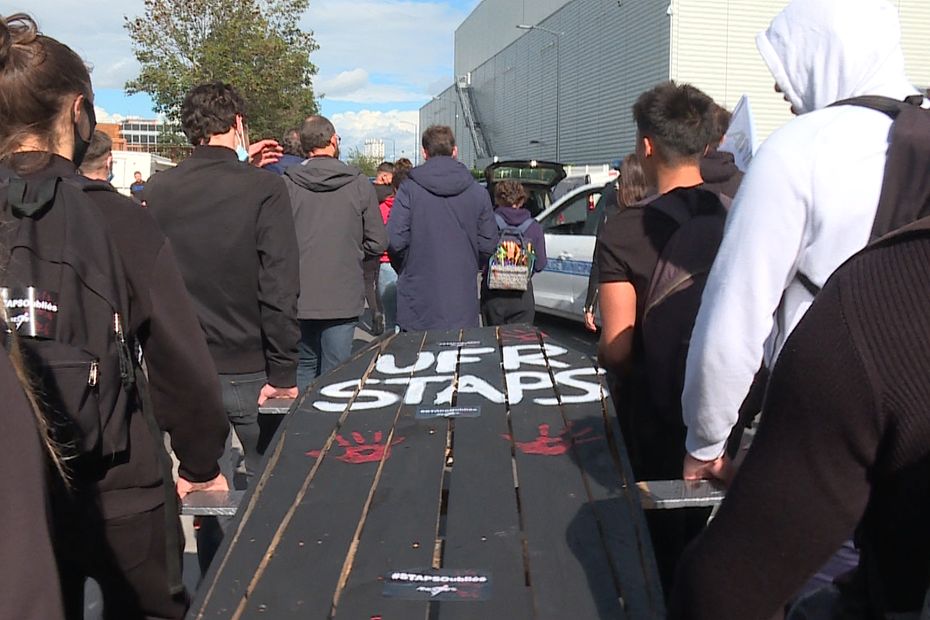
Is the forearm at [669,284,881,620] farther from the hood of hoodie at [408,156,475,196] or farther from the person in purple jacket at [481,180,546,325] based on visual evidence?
the person in purple jacket at [481,180,546,325]

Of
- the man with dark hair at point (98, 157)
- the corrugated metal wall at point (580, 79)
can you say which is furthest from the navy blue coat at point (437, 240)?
the corrugated metal wall at point (580, 79)

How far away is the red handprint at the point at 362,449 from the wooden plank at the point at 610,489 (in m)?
0.50

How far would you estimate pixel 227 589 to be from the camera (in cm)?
183

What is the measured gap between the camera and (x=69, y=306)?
1.84m

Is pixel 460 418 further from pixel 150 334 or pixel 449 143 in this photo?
pixel 449 143

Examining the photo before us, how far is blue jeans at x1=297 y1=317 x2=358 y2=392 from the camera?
17.0 feet

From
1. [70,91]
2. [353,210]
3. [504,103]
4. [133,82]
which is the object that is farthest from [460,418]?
[504,103]

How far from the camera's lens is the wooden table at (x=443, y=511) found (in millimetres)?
1816

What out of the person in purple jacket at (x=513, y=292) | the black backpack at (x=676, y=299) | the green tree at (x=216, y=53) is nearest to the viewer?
the black backpack at (x=676, y=299)

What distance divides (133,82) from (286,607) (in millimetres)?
25584

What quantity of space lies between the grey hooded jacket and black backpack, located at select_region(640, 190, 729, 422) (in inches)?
99.8

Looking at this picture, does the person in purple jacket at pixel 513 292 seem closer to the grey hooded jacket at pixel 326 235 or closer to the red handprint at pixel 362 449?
the grey hooded jacket at pixel 326 235

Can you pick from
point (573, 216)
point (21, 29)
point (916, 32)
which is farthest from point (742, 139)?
point (916, 32)

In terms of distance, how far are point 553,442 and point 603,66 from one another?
112 feet
